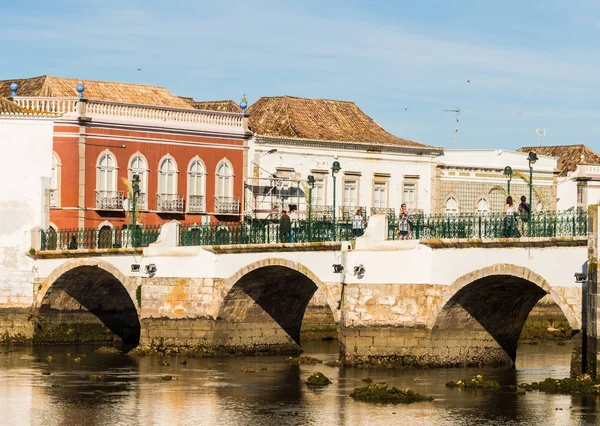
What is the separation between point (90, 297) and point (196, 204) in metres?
7.31

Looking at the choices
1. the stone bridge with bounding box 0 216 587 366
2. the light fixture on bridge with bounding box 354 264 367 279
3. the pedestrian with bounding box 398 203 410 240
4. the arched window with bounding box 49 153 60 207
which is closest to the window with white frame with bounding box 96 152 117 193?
the arched window with bounding box 49 153 60 207

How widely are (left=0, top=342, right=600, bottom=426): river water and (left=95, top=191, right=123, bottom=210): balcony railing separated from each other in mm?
10147

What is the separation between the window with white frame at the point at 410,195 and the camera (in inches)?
2520

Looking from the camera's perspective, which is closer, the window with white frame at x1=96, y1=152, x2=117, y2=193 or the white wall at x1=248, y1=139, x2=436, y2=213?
the window with white frame at x1=96, y1=152, x2=117, y2=193

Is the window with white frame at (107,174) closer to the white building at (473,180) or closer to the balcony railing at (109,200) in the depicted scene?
the balcony railing at (109,200)

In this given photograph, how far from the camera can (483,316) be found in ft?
135

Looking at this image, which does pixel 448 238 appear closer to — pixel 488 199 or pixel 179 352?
pixel 179 352

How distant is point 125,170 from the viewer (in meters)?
56.3

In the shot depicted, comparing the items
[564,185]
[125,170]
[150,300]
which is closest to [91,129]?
[125,170]

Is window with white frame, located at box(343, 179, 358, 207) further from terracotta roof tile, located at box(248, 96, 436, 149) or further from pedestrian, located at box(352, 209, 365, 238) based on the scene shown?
pedestrian, located at box(352, 209, 365, 238)

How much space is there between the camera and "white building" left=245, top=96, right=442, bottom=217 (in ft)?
198

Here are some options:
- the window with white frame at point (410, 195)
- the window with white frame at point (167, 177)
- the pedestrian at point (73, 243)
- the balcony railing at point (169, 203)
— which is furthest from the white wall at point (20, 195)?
the window with white frame at point (410, 195)

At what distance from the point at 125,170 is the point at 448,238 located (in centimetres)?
1909

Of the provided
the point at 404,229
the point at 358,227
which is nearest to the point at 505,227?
the point at 404,229
